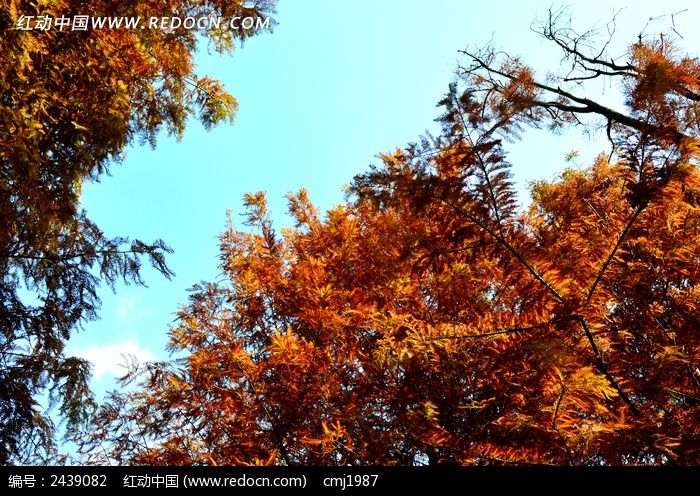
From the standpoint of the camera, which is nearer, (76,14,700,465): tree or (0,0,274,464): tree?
(76,14,700,465): tree

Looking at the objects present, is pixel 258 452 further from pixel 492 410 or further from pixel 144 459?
pixel 492 410

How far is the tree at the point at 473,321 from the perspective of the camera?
279 cm

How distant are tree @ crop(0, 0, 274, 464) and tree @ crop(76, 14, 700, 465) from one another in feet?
3.50

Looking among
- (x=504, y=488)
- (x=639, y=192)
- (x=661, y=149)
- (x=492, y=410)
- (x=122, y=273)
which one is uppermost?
(x=122, y=273)

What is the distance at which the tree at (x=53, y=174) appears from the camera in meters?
4.18

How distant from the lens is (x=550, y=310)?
9.55 ft

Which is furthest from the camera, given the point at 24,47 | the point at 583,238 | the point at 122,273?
the point at 122,273

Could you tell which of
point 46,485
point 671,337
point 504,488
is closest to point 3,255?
point 46,485

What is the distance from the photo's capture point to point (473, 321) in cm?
520

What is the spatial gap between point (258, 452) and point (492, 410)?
96.3 inches

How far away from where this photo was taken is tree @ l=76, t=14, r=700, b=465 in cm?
279

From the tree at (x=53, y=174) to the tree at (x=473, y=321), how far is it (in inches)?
42.0

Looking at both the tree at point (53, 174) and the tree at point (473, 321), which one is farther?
the tree at point (53, 174)

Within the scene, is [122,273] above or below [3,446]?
above
